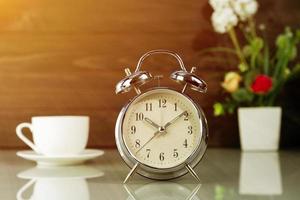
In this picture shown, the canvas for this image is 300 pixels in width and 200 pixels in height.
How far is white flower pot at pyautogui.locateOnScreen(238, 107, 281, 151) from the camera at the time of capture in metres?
1.51

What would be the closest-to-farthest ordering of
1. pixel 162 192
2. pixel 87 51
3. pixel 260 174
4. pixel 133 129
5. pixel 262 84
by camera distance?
pixel 162 192
pixel 133 129
pixel 260 174
pixel 262 84
pixel 87 51

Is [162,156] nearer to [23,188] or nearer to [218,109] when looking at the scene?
[23,188]

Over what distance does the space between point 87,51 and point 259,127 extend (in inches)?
20.8

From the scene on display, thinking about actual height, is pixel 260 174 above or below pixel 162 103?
below

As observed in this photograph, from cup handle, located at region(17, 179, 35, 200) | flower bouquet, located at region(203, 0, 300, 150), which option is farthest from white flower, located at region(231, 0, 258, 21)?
cup handle, located at region(17, 179, 35, 200)

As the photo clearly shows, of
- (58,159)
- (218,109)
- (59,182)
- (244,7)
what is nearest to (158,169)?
(59,182)

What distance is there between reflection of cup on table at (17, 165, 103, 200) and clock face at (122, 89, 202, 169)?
0.11 meters

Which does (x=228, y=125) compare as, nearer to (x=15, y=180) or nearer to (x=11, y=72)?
(x=11, y=72)

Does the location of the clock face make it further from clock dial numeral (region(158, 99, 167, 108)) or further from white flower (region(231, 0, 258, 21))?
white flower (region(231, 0, 258, 21))

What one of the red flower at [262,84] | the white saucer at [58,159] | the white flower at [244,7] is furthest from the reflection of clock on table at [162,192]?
the white flower at [244,7]

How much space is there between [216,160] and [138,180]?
392 mm

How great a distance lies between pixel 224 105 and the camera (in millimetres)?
1577

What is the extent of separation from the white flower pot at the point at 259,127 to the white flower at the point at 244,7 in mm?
257

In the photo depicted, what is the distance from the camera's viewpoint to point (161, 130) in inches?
36.7
